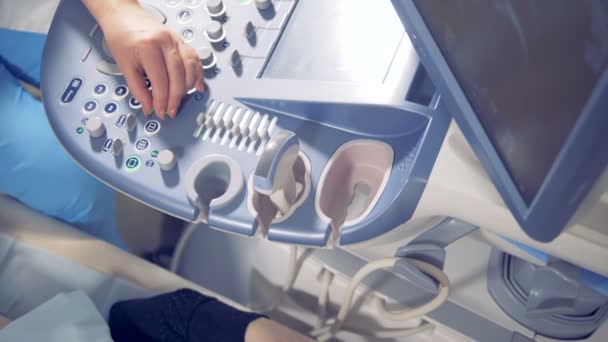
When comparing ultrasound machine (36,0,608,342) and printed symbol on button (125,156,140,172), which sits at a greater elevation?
ultrasound machine (36,0,608,342)

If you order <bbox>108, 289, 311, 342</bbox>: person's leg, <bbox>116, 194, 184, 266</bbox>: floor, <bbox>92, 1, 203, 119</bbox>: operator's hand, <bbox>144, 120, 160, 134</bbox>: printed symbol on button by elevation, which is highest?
<bbox>92, 1, 203, 119</bbox>: operator's hand

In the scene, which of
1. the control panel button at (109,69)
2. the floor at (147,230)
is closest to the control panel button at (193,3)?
the control panel button at (109,69)

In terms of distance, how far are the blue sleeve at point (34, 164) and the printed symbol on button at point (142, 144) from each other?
0.25 meters

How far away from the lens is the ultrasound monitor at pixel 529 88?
26cm

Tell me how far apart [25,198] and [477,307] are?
1.92ft

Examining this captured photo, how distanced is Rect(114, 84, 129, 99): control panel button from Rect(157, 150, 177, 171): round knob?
0.28 feet

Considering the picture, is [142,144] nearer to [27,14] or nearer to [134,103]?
[134,103]

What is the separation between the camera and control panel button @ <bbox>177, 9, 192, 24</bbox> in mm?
610

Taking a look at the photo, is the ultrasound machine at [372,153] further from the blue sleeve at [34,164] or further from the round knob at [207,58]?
the blue sleeve at [34,164]

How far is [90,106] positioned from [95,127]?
0.04 meters

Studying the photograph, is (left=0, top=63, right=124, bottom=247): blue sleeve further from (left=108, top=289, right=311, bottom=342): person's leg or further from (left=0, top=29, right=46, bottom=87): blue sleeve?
(left=108, top=289, right=311, bottom=342): person's leg

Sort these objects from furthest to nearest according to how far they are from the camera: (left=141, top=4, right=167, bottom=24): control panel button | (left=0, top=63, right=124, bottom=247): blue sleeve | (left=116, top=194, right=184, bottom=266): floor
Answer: (left=116, top=194, right=184, bottom=266): floor, (left=0, top=63, right=124, bottom=247): blue sleeve, (left=141, top=4, right=167, bottom=24): control panel button

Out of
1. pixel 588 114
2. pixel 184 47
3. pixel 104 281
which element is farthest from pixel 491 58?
pixel 104 281

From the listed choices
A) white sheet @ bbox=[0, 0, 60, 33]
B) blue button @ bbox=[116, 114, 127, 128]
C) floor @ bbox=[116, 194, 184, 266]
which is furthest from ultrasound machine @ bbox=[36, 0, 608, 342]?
floor @ bbox=[116, 194, 184, 266]
